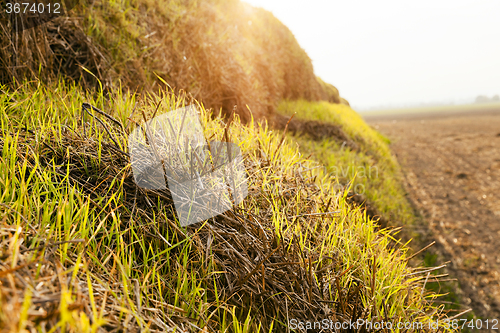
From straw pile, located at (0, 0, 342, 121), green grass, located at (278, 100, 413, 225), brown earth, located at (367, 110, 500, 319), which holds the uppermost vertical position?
straw pile, located at (0, 0, 342, 121)

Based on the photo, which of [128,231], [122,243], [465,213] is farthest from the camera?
[465,213]

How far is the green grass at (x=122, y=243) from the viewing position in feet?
2.52

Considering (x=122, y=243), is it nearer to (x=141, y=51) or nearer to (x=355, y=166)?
(x=141, y=51)

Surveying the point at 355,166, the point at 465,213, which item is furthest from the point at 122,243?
the point at 465,213

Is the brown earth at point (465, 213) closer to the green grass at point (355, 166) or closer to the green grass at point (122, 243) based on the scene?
the green grass at point (355, 166)

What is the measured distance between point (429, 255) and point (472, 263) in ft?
2.72

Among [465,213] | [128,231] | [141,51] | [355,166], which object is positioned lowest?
[465,213]

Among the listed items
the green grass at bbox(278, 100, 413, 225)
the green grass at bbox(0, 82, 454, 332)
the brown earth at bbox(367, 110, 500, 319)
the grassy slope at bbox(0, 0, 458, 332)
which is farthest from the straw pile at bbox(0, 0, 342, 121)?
the brown earth at bbox(367, 110, 500, 319)

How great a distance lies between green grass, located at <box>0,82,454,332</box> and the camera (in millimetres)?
769

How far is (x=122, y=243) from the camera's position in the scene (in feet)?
3.46

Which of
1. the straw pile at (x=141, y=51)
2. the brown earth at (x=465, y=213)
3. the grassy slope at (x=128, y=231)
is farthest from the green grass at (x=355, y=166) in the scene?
the grassy slope at (x=128, y=231)

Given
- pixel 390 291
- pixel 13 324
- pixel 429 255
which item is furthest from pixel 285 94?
pixel 13 324

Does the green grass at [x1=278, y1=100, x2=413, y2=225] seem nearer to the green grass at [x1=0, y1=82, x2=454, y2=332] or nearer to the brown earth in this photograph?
the brown earth

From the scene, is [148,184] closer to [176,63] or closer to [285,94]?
[176,63]
